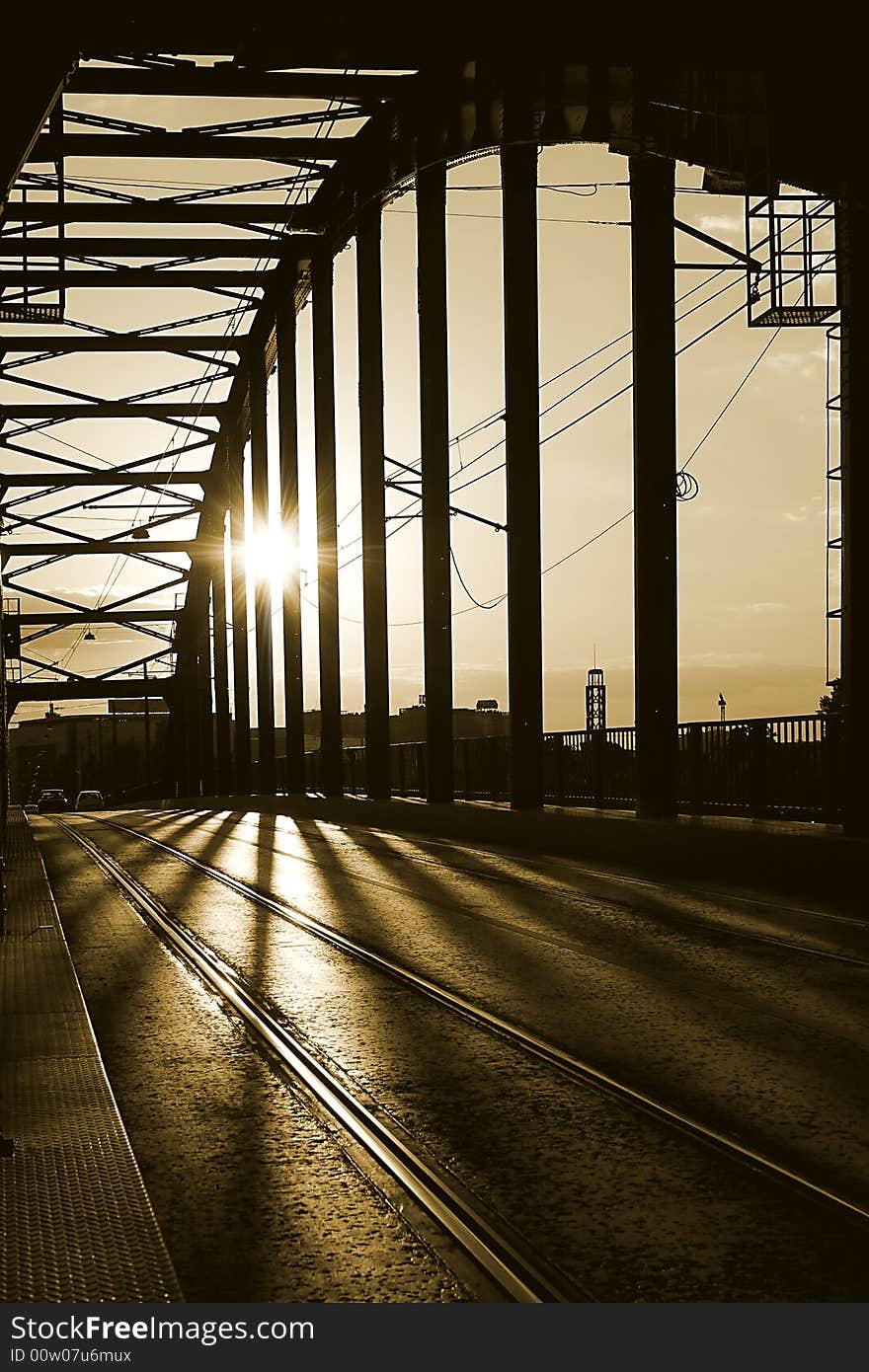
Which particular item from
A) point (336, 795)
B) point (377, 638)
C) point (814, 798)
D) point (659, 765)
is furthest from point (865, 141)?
point (336, 795)

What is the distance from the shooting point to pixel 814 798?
651 inches

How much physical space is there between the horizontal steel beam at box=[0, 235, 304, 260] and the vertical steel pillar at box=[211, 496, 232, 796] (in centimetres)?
2180

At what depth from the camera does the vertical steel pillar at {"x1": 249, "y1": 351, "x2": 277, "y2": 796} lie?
4931 cm

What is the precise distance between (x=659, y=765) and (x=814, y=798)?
3904mm

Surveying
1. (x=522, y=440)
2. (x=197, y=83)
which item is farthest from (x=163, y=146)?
(x=522, y=440)

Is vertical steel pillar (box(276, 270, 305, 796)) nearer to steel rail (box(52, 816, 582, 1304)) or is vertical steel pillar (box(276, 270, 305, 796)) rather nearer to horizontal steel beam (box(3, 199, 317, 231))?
horizontal steel beam (box(3, 199, 317, 231))

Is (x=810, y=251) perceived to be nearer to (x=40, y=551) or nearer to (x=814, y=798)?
(x=814, y=798)

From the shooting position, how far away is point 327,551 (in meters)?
38.4

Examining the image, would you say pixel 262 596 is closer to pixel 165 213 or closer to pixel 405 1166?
pixel 165 213

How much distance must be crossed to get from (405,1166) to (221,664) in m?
62.5

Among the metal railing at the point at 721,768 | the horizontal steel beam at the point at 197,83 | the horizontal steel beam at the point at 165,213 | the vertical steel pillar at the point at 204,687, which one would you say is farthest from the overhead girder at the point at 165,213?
the vertical steel pillar at the point at 204,687

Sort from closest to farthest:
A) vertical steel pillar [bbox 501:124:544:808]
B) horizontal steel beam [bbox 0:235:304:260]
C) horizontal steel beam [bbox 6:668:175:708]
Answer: vertical steel pillar [bbox 501:124:544:808]
horizontal steel beam [bbox 0:235:304:260]
horizontal steel beam [bbox 6:668:175:708]

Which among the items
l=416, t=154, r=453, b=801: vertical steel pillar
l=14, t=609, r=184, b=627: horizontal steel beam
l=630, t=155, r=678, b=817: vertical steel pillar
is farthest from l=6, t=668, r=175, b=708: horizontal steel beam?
l=630, t=155, r=678, b=817: vertical steel pillar

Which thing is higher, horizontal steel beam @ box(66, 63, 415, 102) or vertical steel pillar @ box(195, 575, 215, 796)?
horizontal steel beam @ box(66, 63, 415, 102)
